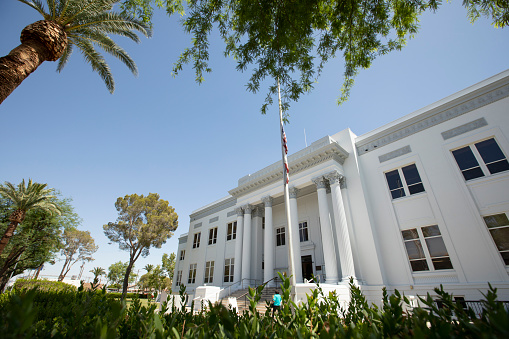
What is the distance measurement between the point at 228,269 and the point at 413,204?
15.8 metres

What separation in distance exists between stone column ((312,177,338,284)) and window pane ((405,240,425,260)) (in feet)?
13.0

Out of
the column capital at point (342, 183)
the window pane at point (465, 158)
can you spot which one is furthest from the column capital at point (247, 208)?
the window pane at point (465, 158)

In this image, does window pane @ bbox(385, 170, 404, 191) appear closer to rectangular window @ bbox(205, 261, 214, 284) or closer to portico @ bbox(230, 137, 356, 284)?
portico @ bbox(230, 137, 356, 284)

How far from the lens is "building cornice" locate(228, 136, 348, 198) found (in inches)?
620

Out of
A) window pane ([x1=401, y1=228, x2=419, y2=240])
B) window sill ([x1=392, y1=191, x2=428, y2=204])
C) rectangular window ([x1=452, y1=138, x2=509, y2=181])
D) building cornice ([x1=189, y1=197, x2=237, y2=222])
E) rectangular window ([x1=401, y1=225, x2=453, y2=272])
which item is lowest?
rectangular window ([x1=401, y1=225, x2=453, y2=272])

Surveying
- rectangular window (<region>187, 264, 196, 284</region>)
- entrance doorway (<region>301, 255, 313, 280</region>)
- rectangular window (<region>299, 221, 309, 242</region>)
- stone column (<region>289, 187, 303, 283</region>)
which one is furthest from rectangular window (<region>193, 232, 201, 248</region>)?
stone column (<region>289, 187, 303, 283</region>)

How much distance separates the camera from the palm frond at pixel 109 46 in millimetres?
9773

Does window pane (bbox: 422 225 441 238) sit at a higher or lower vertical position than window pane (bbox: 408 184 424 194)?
lower

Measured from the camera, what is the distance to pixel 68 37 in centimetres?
941

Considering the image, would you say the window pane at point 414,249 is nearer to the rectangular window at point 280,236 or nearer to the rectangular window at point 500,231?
the rectangular window at point 500,231

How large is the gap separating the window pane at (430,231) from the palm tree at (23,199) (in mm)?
27049

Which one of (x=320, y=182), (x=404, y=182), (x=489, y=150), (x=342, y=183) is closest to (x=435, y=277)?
(x=404, y=182)

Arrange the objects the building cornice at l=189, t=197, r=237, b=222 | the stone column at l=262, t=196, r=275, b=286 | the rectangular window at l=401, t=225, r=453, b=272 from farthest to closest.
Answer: the building cornice at l=189, t=197, r=237, b=222 → the stone column at l=262, t=196, r=275, b=286 → the rectangular window at l=401, t=225, r=453, b=272

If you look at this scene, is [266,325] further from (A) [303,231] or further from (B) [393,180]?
(A) [303,231]
